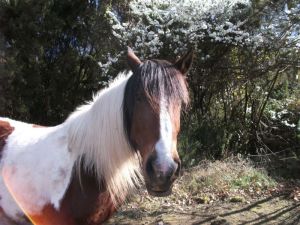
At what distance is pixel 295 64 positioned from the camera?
697cm

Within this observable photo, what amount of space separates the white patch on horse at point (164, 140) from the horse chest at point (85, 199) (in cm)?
67

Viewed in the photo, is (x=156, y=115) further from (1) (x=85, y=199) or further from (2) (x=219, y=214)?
(2) (x=219, y=214)

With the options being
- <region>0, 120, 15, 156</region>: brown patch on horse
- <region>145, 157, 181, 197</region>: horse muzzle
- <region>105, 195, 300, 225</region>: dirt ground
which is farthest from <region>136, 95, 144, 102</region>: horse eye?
<region>105, 195, 300, 225</region>: dirt ground

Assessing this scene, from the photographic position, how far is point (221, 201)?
5820 millimetres

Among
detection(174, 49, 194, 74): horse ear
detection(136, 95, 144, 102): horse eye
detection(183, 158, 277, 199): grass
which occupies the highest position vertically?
detection(174, 49, 194, 74): horse ear

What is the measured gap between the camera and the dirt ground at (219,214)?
5105mm

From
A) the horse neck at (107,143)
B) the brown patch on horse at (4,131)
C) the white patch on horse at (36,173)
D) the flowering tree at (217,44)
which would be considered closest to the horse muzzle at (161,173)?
the horse neck at (107,143)

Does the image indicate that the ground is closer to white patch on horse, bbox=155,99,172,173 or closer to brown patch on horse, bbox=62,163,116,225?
brown patch on horse, bbox=62,163,116,225

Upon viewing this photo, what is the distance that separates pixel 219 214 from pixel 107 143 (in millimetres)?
3161

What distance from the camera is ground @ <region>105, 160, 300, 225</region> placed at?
5.19 m

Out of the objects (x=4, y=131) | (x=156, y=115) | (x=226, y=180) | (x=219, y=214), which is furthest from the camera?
(x=226, y=180)

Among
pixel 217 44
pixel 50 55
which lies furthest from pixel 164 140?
pixel 50 55

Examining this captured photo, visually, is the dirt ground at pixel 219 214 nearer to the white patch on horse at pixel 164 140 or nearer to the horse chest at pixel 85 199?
the horse chest at pixel 85 199

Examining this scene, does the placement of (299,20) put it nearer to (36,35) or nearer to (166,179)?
(36,35)
